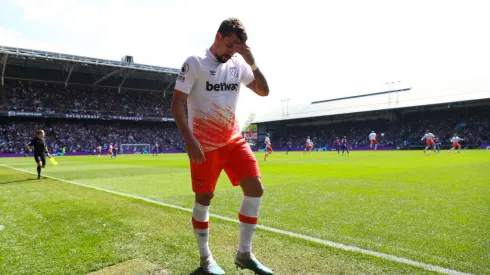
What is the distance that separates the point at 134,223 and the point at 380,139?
166 ft

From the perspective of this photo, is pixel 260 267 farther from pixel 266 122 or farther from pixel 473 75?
pixel 266 122

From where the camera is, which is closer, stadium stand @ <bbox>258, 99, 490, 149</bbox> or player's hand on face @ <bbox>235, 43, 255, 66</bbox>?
player's hand on face @ <bbox>235, 43, 255, 66</bbox>

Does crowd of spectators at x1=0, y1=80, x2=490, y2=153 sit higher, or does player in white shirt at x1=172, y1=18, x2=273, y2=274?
crowd of spectators at x1=0, y1=80, x2=490, y2=153

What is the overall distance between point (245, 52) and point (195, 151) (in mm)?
1066

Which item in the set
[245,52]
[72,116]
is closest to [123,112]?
[72,116]

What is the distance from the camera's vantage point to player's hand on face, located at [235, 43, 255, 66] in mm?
3092

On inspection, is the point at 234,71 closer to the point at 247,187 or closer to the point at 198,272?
the point at 247,187

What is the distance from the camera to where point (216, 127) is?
316cm

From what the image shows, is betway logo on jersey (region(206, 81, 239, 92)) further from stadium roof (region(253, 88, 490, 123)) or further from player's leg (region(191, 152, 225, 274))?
stadium roof (region(253, 88, 490, 123))

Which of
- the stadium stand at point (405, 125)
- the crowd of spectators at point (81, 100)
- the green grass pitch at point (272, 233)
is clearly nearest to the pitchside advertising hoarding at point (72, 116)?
the crowd of spectators at point (81, 100)

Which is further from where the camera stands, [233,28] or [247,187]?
[247,187]

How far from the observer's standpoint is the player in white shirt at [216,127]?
303 centimetres

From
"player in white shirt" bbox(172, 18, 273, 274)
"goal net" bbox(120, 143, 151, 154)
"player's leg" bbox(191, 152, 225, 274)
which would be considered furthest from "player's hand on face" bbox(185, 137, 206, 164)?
"goal net" bbox(120, 143, 151, 154)

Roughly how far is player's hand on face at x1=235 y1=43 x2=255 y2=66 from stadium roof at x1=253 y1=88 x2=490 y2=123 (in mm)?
46911
